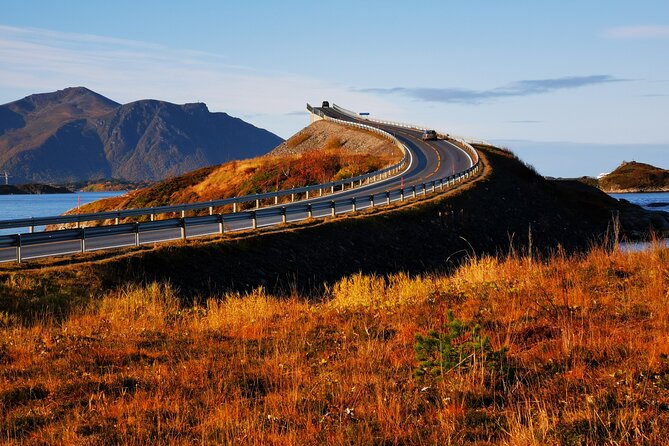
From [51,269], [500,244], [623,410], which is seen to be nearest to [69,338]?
[623,410]

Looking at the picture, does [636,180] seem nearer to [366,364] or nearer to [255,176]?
[255,176]

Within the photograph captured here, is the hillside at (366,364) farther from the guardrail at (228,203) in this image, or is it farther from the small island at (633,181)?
the small island at (633,181)

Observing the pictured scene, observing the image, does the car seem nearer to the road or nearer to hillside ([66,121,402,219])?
the road

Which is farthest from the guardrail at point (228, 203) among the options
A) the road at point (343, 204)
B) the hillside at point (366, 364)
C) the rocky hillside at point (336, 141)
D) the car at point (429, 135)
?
the hillside at point (366, 364)

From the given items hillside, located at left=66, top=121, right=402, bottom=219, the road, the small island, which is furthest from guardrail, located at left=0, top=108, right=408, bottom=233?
the small island

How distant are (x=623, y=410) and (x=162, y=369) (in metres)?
5.07

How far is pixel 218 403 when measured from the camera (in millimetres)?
7195

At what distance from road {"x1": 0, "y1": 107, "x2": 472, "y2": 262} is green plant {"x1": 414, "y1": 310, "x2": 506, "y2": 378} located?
16207 millimetres

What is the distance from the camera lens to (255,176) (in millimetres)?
70625

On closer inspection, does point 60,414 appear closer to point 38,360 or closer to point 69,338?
point 38,360

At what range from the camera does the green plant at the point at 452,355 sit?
24.5 feet

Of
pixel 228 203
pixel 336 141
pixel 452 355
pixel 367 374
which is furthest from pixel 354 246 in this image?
pixel 336 141

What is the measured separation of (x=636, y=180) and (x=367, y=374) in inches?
7678

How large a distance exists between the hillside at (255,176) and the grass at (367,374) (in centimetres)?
5387
